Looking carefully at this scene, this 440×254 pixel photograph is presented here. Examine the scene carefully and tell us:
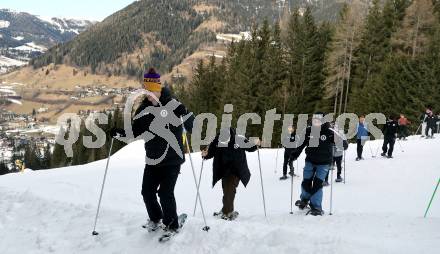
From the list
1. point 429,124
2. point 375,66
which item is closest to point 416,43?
point 375,66

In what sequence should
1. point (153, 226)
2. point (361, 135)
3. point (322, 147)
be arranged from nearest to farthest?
point (153, 226) < point (322, 147) < point (361, 135)

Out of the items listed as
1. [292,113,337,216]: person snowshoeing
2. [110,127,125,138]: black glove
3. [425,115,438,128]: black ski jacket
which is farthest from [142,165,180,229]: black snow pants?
[425,115,438,128]: black ski jacket

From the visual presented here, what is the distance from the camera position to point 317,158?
941 cm

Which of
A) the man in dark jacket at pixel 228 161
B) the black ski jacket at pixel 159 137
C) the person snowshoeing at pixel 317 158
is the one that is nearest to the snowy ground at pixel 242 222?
the person snowshoeing at pixel 317 158

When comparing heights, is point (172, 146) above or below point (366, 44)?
below

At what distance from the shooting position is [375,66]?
4728cm

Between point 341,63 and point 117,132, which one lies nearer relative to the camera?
point 117,132

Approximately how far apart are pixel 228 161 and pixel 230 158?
7cm

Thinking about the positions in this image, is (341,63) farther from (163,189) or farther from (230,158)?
(163,189)

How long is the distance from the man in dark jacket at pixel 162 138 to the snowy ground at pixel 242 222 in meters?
0.61

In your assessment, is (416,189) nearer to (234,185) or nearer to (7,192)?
(234,185)

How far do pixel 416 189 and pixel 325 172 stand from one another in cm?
559

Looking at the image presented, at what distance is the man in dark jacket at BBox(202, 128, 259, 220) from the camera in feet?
28.4

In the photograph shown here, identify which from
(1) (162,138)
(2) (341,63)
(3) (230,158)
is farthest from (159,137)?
(2) (341,63)
